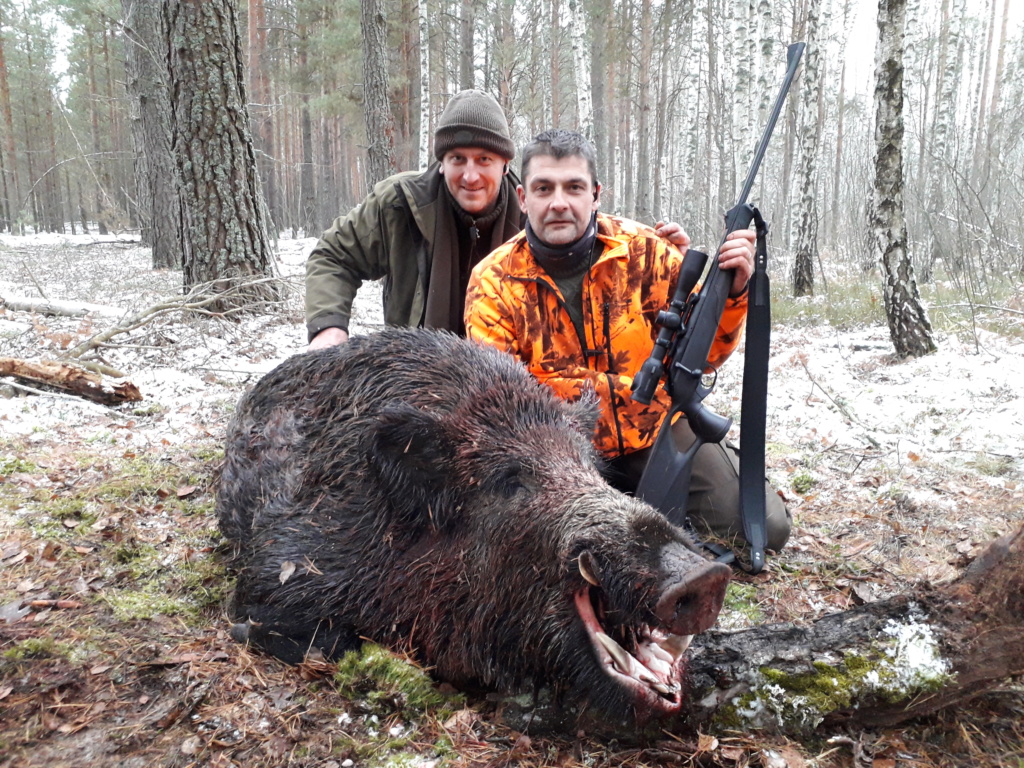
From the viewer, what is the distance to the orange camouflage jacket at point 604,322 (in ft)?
11.2

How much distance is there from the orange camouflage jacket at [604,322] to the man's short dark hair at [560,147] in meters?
0.38

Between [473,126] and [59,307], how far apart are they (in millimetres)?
5711

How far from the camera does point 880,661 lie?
1833 mm

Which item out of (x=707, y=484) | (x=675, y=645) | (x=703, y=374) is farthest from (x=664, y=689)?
(x=707, y=484)

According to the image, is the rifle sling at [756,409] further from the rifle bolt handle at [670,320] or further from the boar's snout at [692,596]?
the boar's snout at [692,596]

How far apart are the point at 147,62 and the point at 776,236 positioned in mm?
18446

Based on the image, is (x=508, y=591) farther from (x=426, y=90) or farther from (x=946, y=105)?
(x=946, y=105)

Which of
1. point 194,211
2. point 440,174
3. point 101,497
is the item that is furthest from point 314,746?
point 194,211

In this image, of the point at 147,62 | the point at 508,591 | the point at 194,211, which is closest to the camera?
the point at 508,591

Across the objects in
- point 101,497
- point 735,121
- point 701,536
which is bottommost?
point 701,536

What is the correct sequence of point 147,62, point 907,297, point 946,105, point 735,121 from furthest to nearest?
point 946,105 < point 735,121 < point 147,62 < point 907,297

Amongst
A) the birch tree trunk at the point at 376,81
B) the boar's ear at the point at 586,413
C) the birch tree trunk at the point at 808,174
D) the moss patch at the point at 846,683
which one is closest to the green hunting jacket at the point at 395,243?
the boar's ear at the point at 586,413

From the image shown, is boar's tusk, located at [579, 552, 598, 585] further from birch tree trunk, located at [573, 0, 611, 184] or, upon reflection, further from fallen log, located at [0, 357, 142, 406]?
birch tree trunk, located at [573, 0, 611, 184]

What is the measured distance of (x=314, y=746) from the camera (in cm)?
199
